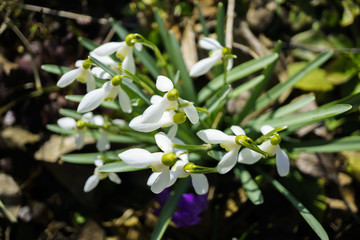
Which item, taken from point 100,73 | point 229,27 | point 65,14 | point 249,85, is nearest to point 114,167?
point 100,73

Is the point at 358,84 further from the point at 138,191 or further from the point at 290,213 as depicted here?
the point at 138,191

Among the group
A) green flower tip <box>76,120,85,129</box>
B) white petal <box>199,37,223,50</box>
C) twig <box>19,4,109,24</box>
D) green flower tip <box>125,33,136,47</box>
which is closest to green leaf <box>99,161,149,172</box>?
green flower tip <box>76,120,85,129</box>

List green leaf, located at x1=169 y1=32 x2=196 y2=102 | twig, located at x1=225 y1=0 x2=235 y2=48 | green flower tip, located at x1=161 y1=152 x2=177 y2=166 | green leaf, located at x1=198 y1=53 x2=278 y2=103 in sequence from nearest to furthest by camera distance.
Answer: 1. green flower tip, located at x1=161 y1=152 x2=177 y2=166
2. green leaf, located at x1=198 y1=53 x2=278 y2=103
3. green leaf, located at x1=169 y1=32 x2=196 y2=102
4. twig, located at x1=225 y1=0 x2=235 y2=48

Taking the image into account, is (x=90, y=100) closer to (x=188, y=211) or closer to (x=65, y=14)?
(x=188, y=211)

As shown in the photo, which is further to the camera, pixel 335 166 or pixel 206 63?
pixel 335 166

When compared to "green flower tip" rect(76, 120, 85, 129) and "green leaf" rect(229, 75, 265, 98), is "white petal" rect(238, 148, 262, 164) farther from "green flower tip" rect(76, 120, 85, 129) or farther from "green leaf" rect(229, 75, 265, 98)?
"green flower tip" rect(76, 120, 85, 129)

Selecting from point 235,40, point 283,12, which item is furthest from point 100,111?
point 283,12
